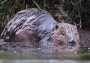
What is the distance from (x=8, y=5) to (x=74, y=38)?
1.72 meters

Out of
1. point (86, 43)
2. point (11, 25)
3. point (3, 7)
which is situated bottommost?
point (86, 43)

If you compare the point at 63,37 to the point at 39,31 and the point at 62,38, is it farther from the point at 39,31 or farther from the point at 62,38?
the point at 39,31

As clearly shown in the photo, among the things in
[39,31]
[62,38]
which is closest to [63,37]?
[62,38]

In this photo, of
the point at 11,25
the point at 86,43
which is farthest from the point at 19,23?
the point at 86,43

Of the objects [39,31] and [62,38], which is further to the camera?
[39,31]

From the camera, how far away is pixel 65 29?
5336mm

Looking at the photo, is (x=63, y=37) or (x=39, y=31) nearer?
(x=63, y=37)

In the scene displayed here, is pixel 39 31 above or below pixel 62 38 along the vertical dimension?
above

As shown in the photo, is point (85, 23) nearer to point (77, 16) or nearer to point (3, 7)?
point (77, 16)

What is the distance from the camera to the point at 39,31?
5383 millimetres

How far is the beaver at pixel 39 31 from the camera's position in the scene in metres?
5.12

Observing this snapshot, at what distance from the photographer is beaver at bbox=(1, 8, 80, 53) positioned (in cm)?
512

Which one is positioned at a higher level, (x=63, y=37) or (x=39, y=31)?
(x=39, y=31)

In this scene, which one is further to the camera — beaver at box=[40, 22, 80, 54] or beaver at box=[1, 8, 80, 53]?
beaver at box=[1, 8, 80, 53]
